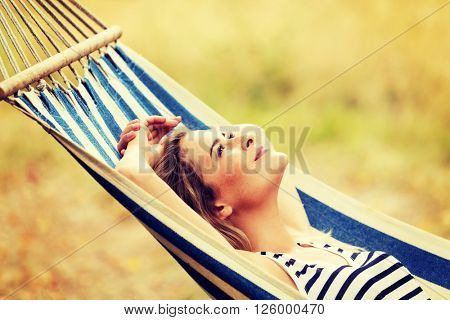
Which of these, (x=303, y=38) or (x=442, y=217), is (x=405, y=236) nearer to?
(x=442, y=217)

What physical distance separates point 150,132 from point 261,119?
2086mm

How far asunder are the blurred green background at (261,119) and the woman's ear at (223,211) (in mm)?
1131

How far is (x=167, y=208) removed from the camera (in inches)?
61.1

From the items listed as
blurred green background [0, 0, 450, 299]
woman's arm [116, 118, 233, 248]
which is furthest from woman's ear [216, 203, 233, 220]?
blurred green background [0, 0, 450, 299]

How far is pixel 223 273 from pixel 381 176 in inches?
88.3

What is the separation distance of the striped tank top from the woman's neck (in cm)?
6

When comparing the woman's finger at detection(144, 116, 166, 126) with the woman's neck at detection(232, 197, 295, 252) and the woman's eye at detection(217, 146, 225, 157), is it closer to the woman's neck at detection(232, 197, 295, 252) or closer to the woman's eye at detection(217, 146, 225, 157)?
the woman's eye at detection(217, 146, 225, 157)

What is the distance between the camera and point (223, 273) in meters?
1.55

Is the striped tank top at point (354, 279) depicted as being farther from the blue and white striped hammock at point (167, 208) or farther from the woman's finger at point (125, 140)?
the woman's finger at point (125, 140)

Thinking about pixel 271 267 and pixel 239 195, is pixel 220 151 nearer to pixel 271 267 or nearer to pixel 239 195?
pixel 239 195

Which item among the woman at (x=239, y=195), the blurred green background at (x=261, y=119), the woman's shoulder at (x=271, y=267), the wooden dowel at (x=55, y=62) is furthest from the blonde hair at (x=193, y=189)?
the blurred green background at (x=261, y=119)

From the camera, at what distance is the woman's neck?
175 cm

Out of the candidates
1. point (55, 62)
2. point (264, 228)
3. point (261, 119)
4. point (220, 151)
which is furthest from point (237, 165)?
point (261, 119)

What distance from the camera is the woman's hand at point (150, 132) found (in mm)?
1809
